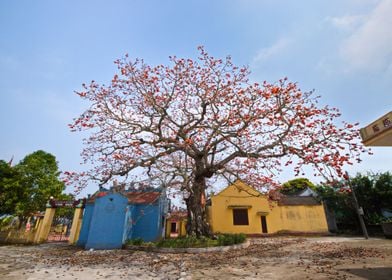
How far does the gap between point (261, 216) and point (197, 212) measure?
38.5ft

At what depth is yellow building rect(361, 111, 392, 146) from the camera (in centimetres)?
514

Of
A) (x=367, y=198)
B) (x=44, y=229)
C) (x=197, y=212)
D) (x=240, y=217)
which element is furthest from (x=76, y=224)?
(x=367, y=198)

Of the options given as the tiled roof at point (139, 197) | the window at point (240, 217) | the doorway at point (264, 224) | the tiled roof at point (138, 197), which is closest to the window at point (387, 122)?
the tiled roof at point (138, 197)

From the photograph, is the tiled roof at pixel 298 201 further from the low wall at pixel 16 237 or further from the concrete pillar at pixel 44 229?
the low wall at pixel 16 237

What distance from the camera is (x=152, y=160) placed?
1064 centimetres

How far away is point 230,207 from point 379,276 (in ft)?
54.7

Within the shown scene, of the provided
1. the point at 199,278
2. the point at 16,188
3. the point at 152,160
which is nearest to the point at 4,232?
the point at 16,188

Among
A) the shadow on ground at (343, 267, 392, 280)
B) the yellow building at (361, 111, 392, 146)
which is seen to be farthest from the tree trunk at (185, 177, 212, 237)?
the yellow building at (361, 111, 392, 146)

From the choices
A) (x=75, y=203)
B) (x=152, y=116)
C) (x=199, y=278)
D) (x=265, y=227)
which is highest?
(x=152, y=116)

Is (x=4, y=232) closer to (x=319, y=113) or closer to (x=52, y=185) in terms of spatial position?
(x=52, y=185)

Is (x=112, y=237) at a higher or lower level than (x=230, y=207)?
lower

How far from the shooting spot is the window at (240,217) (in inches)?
795

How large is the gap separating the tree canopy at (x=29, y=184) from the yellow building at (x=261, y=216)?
15540mm

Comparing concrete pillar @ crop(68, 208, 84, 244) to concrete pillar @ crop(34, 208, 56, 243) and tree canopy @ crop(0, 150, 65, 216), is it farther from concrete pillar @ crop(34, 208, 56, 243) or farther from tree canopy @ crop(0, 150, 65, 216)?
tree canopy @ crop(0, 150, 65, 216)
